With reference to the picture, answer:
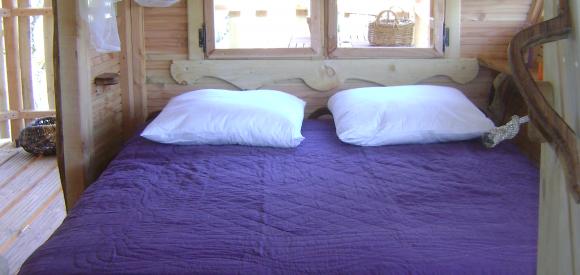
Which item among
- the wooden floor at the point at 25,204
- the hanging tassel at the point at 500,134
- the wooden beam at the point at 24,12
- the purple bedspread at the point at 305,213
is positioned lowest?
the wooden floor at the point at 25,204

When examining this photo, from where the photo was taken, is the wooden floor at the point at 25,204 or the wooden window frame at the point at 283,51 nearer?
the wooden floor at the point at 25,204

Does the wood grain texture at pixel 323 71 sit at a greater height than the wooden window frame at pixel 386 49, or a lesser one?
lesser

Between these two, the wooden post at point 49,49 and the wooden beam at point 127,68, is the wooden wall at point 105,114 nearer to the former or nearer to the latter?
the wooden beam at point 127,68

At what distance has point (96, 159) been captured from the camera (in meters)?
3.27

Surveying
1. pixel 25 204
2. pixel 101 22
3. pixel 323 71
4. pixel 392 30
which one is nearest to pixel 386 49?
pixel 392 30

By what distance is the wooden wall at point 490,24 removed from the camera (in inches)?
143

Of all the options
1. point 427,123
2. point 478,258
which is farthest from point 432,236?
point 427,123

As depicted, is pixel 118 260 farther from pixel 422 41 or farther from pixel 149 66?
pixel 422 41

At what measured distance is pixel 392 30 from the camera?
3625 mm

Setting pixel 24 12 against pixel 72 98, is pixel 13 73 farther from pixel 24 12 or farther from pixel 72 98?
pixel 72 98

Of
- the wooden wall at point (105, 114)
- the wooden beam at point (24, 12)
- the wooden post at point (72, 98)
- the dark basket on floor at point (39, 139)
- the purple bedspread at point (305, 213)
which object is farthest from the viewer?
the wooden beam at point (24, 12)

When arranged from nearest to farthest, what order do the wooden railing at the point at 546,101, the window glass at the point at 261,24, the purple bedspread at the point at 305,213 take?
the wooden railing at the point at 546,101 → the purple bedspread at the point at 305,213 → the window glass at the point at 261,24

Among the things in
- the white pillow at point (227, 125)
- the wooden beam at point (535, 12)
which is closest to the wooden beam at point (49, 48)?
the white pillow at point (227, 125)

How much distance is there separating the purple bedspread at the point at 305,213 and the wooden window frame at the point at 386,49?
0.79 meters
